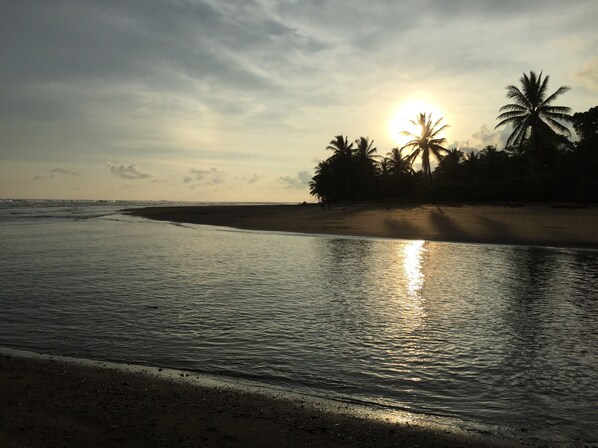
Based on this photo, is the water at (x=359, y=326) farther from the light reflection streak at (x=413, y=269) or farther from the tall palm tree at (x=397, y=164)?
the tall palm tree at (x=397, y=164)

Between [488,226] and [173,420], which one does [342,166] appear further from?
[173,420]

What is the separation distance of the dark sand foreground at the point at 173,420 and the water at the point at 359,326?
0.70 meters

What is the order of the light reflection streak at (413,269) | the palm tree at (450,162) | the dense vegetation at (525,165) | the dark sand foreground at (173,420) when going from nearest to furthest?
the dark sand foreground at (173,420), the light reflection streak at (413,269), the dense vegetation at (525,165), the palm tree at (450,162)

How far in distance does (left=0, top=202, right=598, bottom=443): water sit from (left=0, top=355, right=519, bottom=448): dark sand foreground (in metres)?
0.70

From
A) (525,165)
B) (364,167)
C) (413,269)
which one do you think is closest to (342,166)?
(364,167)

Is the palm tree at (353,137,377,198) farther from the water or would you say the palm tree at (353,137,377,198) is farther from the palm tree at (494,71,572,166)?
the water

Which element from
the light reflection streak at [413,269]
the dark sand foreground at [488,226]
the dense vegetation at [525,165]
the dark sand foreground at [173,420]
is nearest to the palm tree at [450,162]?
the dense vegetation at [525,165]

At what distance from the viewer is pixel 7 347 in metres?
7.10

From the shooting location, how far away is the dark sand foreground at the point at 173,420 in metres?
4.12

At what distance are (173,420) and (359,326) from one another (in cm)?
464

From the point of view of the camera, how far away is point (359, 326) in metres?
8.42

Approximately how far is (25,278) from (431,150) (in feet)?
195

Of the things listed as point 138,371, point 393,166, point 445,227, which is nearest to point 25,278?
point 138,371

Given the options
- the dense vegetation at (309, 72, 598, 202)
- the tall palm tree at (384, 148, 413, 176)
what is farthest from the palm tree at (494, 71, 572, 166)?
the tall palm tree at (384, 148, 413, 176)
